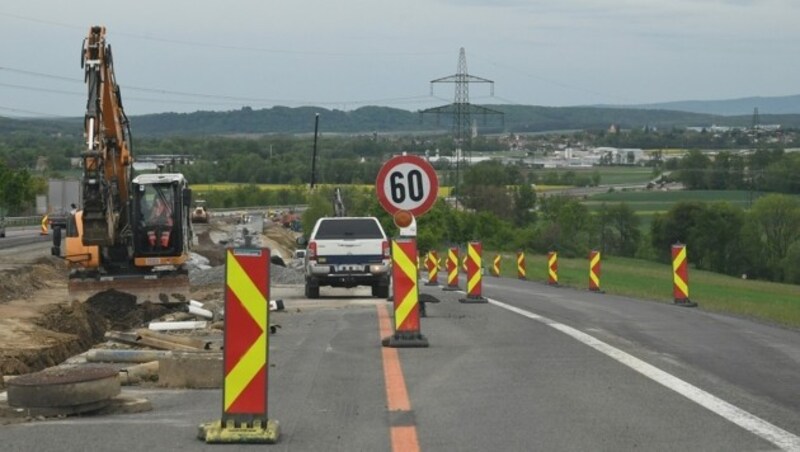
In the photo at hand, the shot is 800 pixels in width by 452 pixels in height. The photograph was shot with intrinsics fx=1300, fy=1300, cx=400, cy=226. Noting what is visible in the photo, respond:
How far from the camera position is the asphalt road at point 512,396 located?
8.73 m

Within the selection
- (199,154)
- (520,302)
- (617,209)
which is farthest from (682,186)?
(520,302)

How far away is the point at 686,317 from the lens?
2116 centimetres

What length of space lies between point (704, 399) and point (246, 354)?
3.91 metres

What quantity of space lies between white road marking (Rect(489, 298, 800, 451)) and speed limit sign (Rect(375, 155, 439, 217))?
8.09 feet

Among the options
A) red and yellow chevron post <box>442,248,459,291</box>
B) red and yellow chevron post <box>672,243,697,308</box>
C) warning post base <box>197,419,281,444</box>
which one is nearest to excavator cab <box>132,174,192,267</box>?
red and yellow chevron post <box>442,248,459,291</box>

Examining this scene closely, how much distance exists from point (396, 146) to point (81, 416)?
11346 centimetres

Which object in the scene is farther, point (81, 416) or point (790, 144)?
point (790, 144)

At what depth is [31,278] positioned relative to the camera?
39781 millimetres

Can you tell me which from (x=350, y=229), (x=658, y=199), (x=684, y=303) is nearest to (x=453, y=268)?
(x=350, y=229)

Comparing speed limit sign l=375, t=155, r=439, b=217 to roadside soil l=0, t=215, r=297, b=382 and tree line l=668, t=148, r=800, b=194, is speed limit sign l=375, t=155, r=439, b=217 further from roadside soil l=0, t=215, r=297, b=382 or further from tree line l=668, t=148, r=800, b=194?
tree line l=668, t=148, r=800, b=194

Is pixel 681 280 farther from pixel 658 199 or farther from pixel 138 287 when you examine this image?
pixel 658 199

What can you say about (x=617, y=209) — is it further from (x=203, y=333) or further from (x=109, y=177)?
(x=203, y=333)

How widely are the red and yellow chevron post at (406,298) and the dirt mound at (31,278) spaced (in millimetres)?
19738

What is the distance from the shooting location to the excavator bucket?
27719 mm
